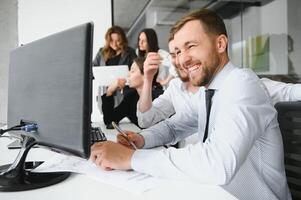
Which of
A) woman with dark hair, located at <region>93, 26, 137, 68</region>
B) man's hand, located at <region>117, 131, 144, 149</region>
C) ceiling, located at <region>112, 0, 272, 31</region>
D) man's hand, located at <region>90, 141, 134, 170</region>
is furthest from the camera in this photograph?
ceiling, located at <region>112, 0, 272, 31</region>

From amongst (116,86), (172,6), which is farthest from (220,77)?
(172,6)

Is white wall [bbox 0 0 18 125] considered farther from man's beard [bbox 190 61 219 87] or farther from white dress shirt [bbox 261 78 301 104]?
white dress shirt [bbox 261 78 301 104]

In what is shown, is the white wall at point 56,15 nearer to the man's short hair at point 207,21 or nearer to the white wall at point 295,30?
the white wall at point 295,30

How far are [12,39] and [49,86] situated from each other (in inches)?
119

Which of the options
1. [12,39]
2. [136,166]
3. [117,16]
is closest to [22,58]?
[136,166]

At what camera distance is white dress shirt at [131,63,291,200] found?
0.75 metres

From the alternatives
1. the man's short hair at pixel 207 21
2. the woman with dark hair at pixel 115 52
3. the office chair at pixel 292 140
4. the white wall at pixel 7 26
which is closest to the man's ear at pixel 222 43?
the man's short hair at pixel 207 21

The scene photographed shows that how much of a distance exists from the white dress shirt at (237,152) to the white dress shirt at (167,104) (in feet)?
2.02

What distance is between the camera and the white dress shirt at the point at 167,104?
1703 mm

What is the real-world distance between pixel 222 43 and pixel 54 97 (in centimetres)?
66

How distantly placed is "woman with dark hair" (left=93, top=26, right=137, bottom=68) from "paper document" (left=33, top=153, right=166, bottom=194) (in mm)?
2008

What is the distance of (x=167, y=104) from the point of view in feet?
6.09

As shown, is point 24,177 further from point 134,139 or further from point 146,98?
point 146,98

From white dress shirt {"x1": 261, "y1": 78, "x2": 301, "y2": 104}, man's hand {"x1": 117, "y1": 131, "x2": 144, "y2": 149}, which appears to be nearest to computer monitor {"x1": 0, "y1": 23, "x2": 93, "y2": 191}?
man's hand {"x1": 117, "y1": 131, "x2": 144, "y2": 149}
